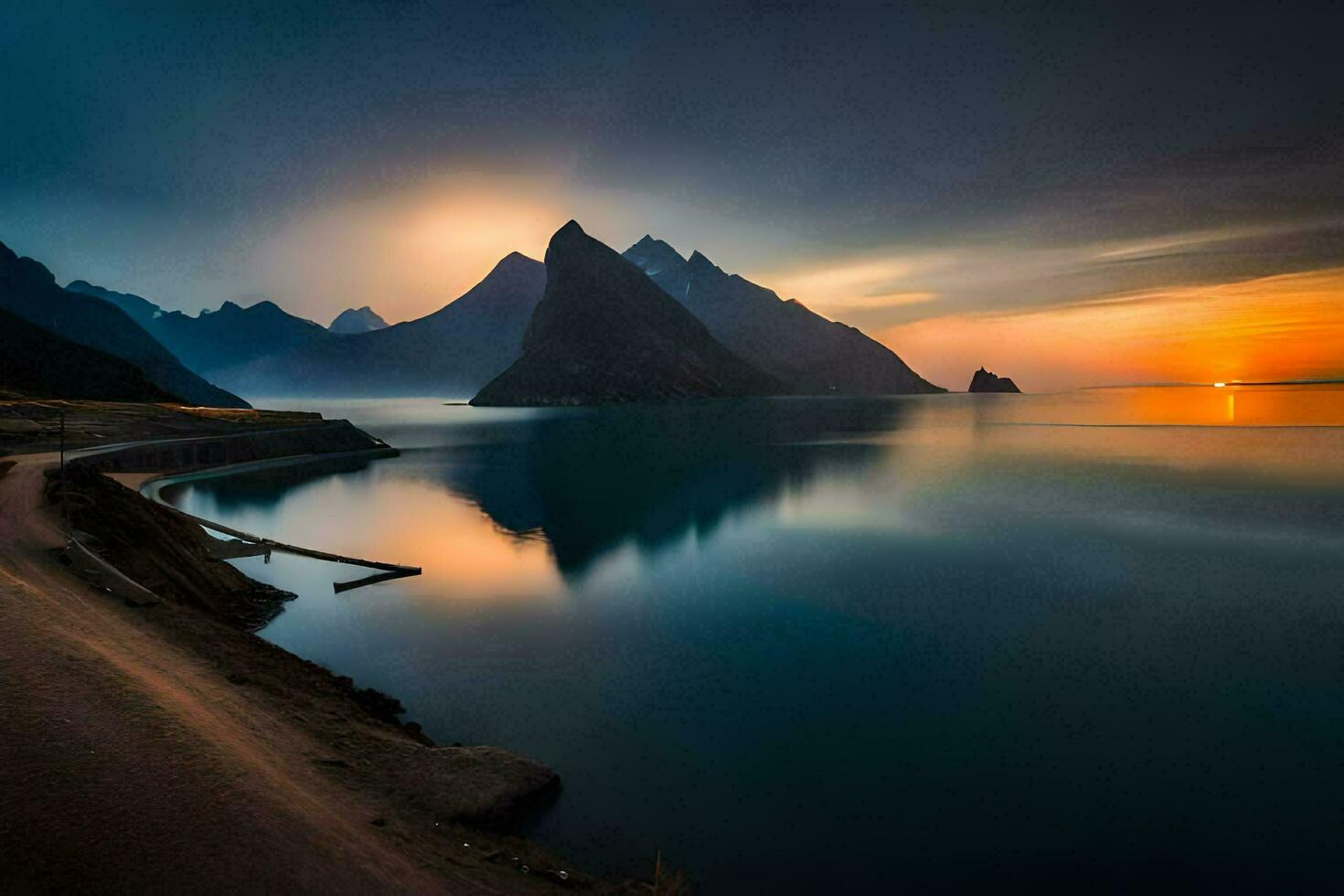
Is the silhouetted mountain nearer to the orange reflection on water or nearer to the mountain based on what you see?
the mountain

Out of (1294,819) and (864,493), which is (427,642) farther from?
(864,493)

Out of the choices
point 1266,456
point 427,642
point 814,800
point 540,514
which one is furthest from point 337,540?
point 1266,456

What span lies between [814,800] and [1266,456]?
97.5m

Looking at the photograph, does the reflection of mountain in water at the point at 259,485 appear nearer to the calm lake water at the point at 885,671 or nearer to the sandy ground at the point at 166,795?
the calm lake water at the point at 885,671

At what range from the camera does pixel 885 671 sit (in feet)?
66.4

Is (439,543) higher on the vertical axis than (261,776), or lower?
lower

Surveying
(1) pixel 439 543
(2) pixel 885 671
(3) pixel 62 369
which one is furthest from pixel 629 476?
(3) pixel 62 369

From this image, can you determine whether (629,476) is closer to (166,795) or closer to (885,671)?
(885,671)

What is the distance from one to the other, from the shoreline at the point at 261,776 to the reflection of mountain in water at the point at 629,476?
1955 cm

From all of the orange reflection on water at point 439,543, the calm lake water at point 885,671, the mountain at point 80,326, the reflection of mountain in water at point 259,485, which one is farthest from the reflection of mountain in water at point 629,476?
the mountain at point 80,326

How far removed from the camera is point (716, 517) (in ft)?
159

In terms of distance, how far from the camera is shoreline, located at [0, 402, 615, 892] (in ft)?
23.9

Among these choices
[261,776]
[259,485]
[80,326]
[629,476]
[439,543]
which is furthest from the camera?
[80,326]

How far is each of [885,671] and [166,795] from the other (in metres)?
18.4
